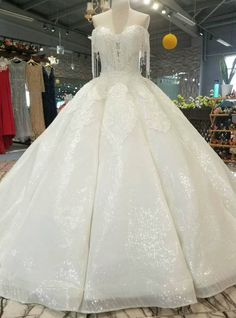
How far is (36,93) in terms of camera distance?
595cm

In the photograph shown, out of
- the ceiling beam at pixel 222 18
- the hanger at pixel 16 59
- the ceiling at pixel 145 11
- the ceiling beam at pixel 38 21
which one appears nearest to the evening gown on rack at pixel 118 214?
the hanger at pixel 16 59

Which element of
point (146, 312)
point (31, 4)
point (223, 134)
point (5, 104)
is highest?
point (31, 4)

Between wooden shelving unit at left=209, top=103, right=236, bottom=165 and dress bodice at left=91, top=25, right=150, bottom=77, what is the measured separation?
350 cm

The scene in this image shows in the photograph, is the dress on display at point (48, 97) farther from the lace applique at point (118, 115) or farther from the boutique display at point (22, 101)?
the lace applique at point (118, 115)

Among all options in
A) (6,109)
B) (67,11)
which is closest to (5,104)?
Result: (6,109)

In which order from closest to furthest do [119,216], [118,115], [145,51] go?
1. [119,216]
2. [118,115]
3. [145,51]

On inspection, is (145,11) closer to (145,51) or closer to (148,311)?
(145,51)

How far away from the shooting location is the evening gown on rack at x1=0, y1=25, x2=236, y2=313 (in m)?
1.27

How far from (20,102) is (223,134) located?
3.92 meters

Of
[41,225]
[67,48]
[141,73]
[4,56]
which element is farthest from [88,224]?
[67,48]

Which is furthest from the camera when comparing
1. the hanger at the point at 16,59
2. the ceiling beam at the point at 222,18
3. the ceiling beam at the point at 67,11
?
the ceiling beam at the point at 222,18

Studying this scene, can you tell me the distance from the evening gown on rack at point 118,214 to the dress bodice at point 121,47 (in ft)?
0.15

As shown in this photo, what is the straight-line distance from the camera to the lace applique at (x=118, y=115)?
1661 mm

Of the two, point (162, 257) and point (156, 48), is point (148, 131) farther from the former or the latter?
point (156, 48)
